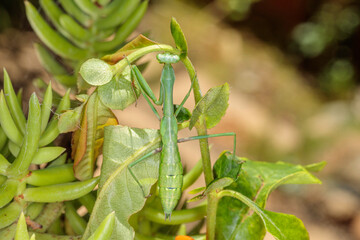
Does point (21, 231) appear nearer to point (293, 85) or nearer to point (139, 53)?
point (139, 53)

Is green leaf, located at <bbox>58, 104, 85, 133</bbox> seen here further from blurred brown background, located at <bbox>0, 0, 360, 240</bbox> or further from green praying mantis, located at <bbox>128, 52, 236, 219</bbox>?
blurred brown background, located at <bbox>0, 0, 360, 240</bbox>

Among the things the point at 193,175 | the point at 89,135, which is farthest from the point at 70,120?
the point at 193,175

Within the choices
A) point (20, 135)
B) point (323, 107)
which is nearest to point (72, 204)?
point (20, 135)

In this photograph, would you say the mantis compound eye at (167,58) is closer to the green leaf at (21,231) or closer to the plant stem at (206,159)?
the plant stem at (206,159)

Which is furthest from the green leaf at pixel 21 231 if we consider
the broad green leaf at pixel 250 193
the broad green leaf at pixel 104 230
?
the broad green leaf at pixel 250 193

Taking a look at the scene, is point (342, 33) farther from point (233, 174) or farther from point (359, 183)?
point (233, 174)

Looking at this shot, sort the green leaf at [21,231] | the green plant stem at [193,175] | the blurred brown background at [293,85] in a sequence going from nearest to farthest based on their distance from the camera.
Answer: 1. the green leaf at [21,231]
2. the green plant stem at [193,175]
3. the blurred brown background at [293,85]
